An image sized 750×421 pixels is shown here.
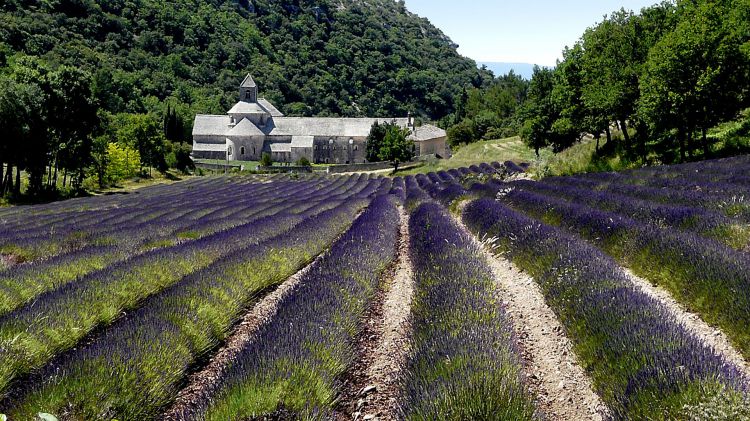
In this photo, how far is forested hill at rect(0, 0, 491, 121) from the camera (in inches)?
3853

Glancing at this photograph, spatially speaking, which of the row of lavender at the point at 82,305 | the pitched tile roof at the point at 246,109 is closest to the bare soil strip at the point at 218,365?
the row of lavender at the point at 82,305

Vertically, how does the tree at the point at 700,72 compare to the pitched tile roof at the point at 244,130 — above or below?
below

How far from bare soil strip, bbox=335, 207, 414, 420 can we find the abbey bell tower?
82.4m

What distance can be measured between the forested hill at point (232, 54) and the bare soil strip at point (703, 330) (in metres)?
91.5

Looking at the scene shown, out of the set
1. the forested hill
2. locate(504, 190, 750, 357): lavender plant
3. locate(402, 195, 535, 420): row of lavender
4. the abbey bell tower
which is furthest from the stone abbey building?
locate(402, 195, 535, 420): row of lavender

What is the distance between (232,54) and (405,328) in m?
144

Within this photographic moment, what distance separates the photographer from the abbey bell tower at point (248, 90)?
274 ft

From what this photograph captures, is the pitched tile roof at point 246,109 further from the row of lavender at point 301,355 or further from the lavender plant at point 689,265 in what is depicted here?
the row of lavender at point 301,355

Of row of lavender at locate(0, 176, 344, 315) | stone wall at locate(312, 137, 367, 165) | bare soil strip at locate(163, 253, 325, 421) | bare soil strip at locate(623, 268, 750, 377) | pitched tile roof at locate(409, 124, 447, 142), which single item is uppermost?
pitched tile roof at locate(409, 124, 447, 142)

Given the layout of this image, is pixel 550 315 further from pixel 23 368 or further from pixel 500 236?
pixel 23 368

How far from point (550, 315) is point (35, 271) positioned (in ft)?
22.9

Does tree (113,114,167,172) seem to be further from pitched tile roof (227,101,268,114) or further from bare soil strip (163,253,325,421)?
bare soil strip (163,253,325,421)

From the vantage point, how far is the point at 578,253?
6234mm

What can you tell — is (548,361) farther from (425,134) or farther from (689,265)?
(425,134)
